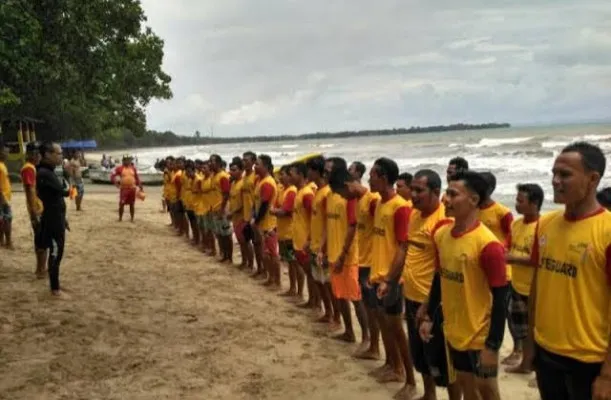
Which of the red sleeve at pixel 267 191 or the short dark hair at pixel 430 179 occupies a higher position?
the short dark hair at pixel 430 179

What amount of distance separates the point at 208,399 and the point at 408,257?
6.73ft

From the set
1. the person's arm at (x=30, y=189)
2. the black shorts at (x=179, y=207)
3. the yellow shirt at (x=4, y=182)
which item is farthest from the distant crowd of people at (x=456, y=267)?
the black shorts at (x=179, y=207)

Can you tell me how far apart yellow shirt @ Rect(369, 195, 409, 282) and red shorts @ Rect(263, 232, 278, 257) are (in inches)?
168

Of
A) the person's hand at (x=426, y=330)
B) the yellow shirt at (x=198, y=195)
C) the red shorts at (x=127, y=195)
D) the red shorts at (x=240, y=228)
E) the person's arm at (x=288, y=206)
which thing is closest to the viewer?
the person's hand at (x=426, y=330)

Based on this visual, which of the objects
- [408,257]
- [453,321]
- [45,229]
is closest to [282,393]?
[408,257]

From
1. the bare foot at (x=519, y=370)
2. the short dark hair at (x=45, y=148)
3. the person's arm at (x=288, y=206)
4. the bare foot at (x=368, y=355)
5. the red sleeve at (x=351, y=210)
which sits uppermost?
the short dark hair at (x=45, y=148)

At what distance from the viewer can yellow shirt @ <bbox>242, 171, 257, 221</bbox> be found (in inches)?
426

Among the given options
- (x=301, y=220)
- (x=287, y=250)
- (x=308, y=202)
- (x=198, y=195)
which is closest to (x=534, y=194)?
(x=308, y=202)

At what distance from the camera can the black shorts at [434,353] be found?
4.46 metres

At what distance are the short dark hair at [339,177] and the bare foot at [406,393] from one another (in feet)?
6.84

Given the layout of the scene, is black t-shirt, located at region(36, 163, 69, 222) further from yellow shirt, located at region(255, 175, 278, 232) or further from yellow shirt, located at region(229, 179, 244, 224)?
yellow shirt, located at region(229, 179, 244, 224)

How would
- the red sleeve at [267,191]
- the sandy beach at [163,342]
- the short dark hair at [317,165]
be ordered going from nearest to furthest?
1. the sandy beach at [163,342]
2. the short dark hair at [317,165]
3. the red sleeve at [267,191]

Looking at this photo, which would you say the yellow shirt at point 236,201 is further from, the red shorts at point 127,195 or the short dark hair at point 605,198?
the short dark hair at point 605,198

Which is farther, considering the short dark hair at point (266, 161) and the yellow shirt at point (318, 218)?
the short dark hair at point (266, 161)
